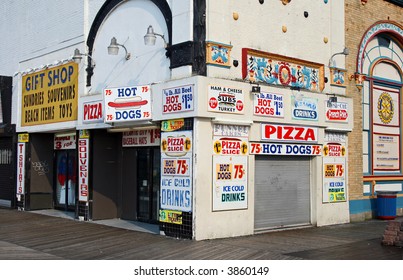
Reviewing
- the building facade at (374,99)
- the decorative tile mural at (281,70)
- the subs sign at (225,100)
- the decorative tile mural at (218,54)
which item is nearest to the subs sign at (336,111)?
the decorative tile mural at (281,70)

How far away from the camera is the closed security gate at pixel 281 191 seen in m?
13.9

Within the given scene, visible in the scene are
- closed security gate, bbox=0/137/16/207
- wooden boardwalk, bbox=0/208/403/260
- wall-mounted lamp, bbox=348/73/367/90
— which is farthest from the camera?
closed security gate, bbox=0/137/16/207

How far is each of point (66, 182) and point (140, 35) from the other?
6982 millimetres

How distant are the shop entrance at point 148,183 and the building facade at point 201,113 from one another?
0.15 ft

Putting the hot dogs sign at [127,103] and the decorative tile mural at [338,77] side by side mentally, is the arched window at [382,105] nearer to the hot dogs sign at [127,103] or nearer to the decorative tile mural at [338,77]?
the decorative tile mural at [338,77]

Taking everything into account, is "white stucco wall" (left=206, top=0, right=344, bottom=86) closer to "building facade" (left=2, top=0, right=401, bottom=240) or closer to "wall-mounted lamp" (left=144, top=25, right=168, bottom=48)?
"building facade" (left=2, top=0, right=401, bottom=240)

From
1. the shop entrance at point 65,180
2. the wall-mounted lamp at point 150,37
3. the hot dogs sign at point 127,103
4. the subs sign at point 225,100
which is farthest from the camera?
the shop entrance at point 65,180

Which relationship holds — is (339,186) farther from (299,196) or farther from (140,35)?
(140,35)

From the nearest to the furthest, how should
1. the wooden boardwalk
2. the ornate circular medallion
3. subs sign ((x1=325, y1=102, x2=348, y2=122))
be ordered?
the wooden boardwalk → subs sign ((x1=325, y1=102, x2=348, y2=122)) → the ornate circular medallion

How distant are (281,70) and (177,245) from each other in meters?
5.87

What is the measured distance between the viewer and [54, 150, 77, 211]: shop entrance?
1844 cm

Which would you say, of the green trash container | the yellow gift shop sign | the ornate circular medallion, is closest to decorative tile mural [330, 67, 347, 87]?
the ornate circular medallion

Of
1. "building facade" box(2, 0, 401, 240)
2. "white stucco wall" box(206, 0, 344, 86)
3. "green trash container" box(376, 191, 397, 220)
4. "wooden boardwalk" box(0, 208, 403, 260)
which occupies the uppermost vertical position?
"white stucco wall" box(206, 0, 344, 86)

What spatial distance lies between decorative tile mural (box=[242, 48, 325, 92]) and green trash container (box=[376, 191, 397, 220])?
4317mm
